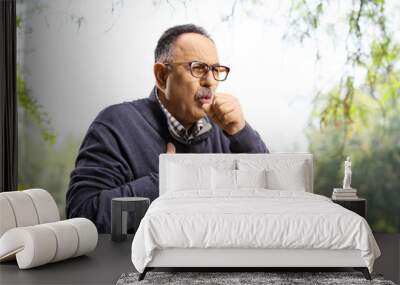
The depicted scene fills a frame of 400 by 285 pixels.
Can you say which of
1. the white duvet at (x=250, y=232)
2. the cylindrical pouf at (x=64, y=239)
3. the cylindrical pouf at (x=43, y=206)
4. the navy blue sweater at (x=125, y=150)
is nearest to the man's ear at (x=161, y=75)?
the navy blue sweater at (x=125, y=150)

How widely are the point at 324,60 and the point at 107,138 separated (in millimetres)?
2581

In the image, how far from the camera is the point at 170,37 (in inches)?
288

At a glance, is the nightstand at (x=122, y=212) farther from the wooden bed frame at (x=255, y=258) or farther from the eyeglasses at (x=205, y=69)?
the wooden bed frame at (x=255, y=258)

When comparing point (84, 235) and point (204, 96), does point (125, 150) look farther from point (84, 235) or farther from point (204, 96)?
point (84, 235)

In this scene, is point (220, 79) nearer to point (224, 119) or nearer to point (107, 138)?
point (224, 119)

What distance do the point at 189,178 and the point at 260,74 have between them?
1.54 metres

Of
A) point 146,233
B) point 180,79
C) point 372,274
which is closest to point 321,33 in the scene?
point 180,79

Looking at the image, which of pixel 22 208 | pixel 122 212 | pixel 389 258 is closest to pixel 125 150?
pixel 122 212

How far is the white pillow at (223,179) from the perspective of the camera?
21.3ft

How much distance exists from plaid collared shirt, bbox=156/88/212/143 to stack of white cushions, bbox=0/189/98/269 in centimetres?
Result: 179

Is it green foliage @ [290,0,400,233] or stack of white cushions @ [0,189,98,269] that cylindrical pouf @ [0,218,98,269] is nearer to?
stack of white cushions @ [0,189,98,269]

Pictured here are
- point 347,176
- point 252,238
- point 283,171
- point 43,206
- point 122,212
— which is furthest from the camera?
point 347,176

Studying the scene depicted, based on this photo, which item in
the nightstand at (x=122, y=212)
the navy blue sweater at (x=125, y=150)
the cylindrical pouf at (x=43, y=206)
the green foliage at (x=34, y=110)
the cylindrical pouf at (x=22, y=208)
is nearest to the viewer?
the cylindrical pouf at (x=22, y=208)

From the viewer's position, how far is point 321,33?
7273 mm
